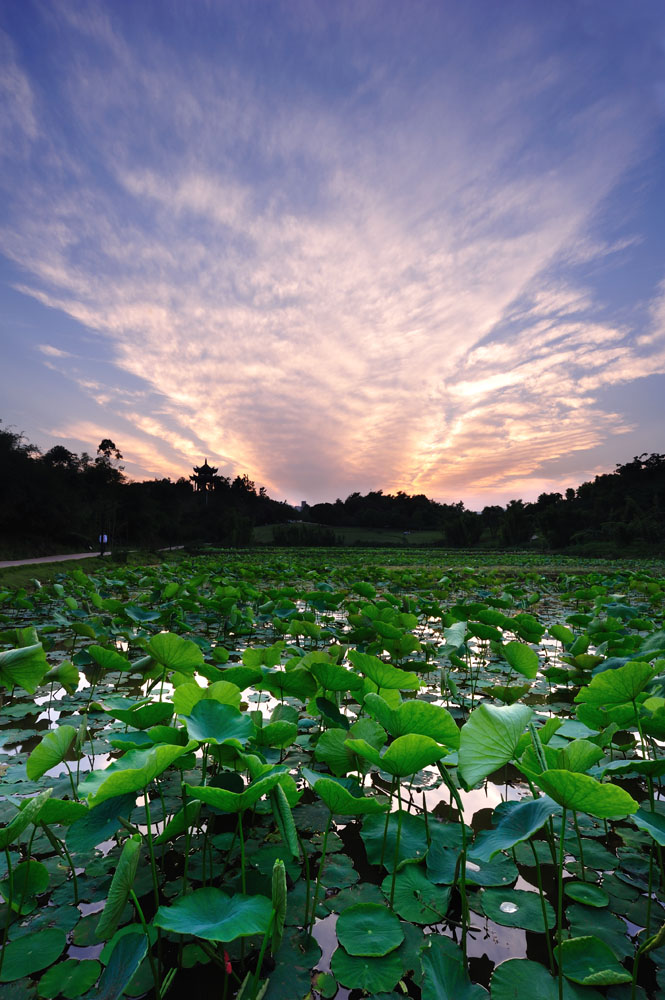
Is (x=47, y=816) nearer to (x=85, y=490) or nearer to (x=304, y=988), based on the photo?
(x=304, y=988)

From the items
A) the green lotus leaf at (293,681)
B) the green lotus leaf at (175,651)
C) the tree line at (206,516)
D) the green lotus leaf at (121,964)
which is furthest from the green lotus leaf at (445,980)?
the tree line at (206,516)

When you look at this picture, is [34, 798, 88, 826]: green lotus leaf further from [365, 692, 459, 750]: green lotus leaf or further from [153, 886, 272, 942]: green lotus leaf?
[365, 692, 459, 750]: green lotus leaf

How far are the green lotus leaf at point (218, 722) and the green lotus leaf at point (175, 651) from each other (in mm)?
457

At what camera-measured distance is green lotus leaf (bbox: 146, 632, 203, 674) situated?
1639 millimetres

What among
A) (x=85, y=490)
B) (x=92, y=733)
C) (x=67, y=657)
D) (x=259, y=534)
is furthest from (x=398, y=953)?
(x=259, y=534)

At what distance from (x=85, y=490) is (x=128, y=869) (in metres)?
32.5

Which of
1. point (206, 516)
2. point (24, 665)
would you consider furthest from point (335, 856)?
point (206, 516)

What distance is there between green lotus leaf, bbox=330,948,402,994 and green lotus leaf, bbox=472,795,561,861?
32 cm

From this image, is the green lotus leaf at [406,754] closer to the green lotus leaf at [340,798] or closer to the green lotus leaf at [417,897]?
the green lotus leaf at [340,798]

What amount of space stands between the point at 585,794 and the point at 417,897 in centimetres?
64

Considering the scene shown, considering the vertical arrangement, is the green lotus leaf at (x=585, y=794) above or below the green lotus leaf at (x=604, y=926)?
above

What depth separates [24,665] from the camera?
1529mm

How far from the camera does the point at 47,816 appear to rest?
3.34ft

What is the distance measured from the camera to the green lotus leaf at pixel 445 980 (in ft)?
2.77
